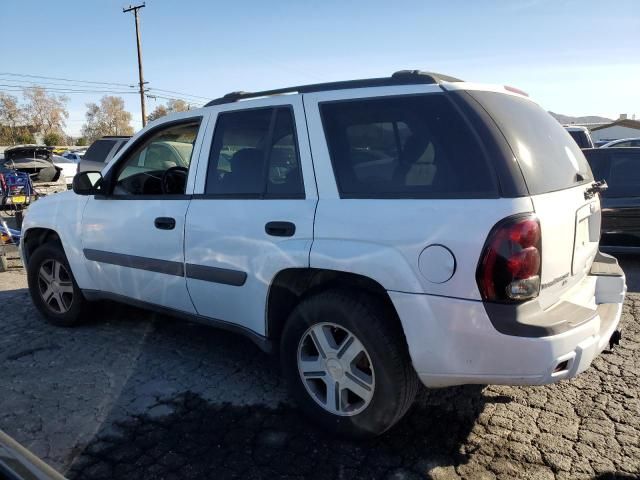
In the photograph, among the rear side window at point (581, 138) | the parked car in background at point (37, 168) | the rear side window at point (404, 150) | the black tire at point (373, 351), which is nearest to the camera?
the rear side window at point (404, 150)

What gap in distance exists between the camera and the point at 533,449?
9.04ft

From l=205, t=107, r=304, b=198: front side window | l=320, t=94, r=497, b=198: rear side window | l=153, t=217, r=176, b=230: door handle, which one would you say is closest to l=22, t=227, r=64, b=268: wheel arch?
l=153, t=217, r=176, b=230: door handle

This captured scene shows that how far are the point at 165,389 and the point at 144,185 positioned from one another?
1780mm

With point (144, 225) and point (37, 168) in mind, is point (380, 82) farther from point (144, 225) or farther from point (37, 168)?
point (37, 168)

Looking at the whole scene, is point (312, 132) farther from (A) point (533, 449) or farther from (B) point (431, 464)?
(A) point (533, 449)

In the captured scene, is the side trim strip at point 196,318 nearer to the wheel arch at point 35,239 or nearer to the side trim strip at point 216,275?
the side trim strip at point 216,275

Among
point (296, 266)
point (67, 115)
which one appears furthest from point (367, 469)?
point (67, 115)

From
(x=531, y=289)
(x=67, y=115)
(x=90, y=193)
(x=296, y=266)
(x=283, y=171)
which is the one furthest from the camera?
(x=67, y=115)

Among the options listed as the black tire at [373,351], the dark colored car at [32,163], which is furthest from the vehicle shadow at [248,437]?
the dark colored car at [32,163]

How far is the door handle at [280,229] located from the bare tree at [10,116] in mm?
84107

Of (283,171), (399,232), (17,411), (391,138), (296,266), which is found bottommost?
(17,411)

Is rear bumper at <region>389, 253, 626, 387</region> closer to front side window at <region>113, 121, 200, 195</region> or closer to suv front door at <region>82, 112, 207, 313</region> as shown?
suv front door at <region>82, 112, 207, 313</region>

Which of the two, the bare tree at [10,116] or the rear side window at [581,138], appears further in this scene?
the bare tree at [10,116]

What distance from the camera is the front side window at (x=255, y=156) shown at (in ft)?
9.98
